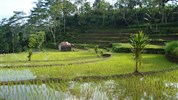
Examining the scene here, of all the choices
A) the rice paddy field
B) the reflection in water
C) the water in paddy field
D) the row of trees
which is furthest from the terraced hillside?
the water in paddy field

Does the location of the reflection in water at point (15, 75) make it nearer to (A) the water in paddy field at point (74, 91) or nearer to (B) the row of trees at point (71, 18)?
(A) the water in paddy field at point (74, 91)

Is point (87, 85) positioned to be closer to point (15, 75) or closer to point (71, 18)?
point (15, 75)

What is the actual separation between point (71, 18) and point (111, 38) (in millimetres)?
14102

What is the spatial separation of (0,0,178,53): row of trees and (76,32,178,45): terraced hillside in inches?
113

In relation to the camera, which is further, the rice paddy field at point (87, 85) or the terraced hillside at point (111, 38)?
the terraced hillside at point (111, 38)

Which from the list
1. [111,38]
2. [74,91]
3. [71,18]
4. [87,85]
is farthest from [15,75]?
[71,18]

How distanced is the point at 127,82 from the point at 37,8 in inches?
1435

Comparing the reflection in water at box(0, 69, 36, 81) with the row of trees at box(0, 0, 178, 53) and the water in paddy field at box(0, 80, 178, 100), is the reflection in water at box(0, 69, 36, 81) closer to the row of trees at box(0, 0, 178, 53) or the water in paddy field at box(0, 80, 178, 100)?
the water in paddy field at box(0, 80, 178, 100)

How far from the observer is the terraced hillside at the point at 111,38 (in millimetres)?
32619

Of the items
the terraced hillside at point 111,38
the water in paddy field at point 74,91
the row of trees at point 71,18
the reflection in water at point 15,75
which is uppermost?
the row of trees at point 71,18

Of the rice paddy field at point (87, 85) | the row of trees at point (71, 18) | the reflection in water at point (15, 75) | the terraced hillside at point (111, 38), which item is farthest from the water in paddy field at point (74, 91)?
the row of trees at point (71, 18)

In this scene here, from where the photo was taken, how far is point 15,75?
14398 mm

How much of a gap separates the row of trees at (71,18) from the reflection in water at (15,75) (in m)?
23.9

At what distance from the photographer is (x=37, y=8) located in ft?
152
